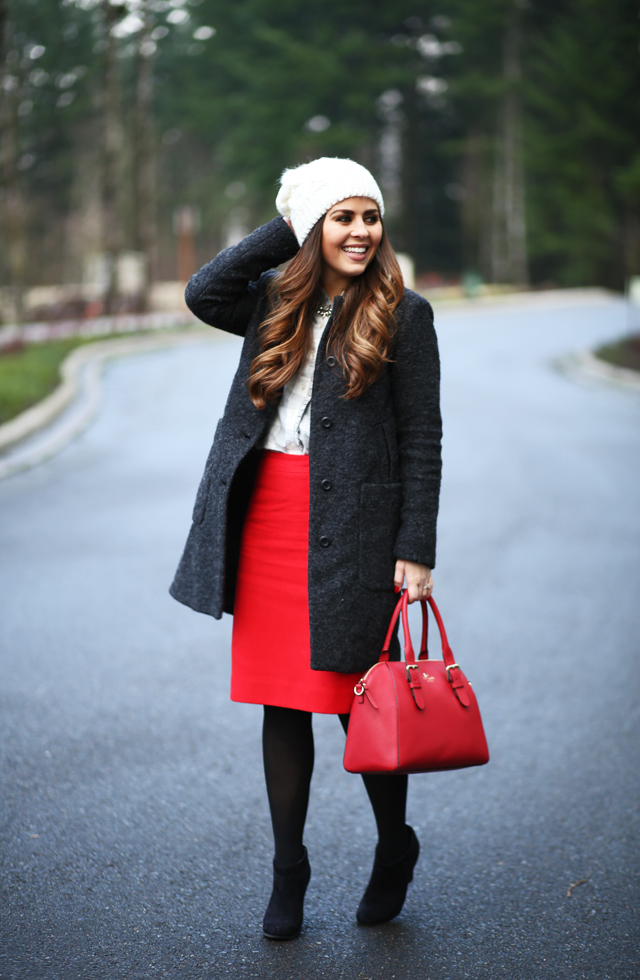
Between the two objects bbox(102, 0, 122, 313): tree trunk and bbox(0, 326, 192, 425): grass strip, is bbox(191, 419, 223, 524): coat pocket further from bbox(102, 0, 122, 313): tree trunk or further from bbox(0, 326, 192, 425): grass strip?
bbox(102, 0, 122, 313): tree trunk

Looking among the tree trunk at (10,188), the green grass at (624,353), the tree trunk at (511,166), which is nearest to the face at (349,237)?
the green grass at (624,353)

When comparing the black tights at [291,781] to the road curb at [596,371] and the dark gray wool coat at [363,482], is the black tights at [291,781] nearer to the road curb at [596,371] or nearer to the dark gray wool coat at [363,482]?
the dark gray wool coat at [363,482]

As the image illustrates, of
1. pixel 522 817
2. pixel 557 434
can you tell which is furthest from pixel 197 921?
pixel 557 434

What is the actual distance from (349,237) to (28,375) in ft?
40.2

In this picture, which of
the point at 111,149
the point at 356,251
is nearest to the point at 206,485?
the point at 356,251

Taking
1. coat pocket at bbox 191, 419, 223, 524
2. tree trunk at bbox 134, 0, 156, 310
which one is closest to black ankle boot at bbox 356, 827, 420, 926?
coat pocket at bbox 191, 419, 223, 524

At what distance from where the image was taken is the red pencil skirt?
2711 mm

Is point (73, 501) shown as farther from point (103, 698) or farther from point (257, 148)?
point (257, 148)

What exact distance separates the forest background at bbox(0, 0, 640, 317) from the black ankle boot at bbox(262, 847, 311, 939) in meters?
33.9

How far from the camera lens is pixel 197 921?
9.18ft

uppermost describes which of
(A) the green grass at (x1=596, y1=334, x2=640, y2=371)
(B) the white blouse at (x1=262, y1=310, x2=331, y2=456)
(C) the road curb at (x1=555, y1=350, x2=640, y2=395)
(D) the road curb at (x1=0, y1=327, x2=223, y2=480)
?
(B) the white blouse at (x1=262, y1=310, x2=331, y2=456)

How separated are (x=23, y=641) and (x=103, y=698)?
0.94m

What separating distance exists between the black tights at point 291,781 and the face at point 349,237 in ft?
3.73

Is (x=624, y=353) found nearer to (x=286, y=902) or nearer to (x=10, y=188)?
(x=10, y=188)
